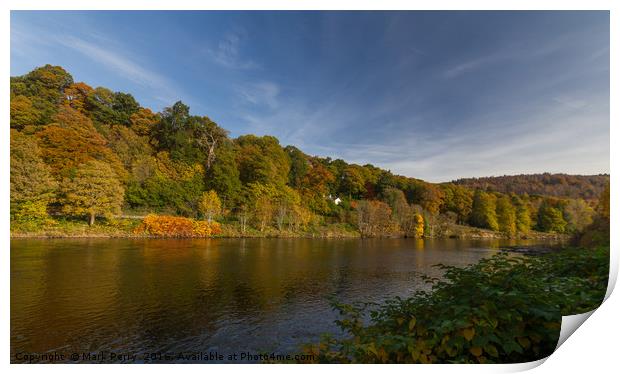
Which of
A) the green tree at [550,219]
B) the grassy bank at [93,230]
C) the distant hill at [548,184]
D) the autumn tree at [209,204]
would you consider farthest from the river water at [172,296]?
the distant hill at [548,184]

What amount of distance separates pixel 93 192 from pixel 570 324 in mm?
7964

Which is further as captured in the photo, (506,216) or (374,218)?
(374,218)

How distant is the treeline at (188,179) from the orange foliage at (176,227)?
28 cm

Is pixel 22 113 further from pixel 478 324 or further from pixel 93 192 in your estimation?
pixel 478 324

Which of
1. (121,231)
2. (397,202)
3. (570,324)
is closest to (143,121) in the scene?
(121,231)

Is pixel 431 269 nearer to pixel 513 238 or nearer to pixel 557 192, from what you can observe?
pixel 513 238

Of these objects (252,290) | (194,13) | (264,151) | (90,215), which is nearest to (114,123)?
(90,215)

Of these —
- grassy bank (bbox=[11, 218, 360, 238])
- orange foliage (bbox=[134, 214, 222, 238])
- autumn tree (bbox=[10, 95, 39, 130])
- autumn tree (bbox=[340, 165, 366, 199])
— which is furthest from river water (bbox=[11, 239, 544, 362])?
autumn tree (bbox=[340, 165, 366, 199])

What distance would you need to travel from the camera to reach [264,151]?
985 centimetres

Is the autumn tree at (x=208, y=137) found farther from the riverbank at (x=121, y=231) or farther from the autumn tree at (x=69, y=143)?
the riverbank at (x=121, y=231)

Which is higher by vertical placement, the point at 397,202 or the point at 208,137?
the point at 208,137

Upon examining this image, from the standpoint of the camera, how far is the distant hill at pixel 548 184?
3.79 m

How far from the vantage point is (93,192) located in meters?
6.58

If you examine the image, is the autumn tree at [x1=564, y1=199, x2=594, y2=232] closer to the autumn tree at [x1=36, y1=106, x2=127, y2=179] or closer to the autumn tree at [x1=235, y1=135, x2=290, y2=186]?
the autumn tree at [x1=235, y1=135, x2=290, y2=186]
